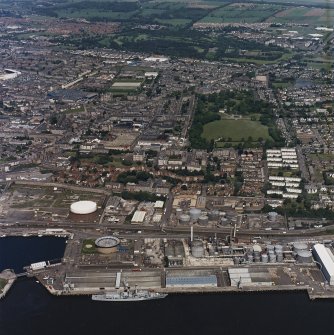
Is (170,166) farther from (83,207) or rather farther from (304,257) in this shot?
(304,257)

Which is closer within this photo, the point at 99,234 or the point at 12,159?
the point at 99,234

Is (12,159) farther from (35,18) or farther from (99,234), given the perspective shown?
(35,18)

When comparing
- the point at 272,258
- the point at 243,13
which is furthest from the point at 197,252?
the point at 243,13

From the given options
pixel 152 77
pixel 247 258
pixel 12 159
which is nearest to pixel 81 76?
pixel 152 77

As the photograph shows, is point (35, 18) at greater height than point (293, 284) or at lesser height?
greater

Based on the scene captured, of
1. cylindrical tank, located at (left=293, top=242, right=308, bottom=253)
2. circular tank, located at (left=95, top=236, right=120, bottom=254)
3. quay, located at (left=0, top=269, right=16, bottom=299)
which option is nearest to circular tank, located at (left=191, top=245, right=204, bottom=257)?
circular tank, located at (left=95, top=236, right=120, bottom=254)

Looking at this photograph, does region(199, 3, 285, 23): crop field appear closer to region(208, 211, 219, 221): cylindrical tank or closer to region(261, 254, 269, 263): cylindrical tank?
region(208, 211, 219, 221): cylindrical tank

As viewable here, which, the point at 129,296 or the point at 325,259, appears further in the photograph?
the point at 325,259
